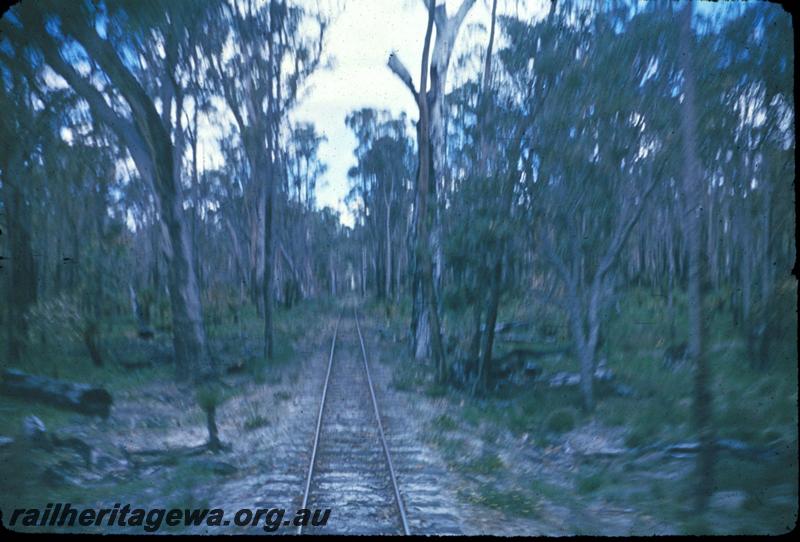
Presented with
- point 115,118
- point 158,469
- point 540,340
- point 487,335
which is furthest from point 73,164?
point 540,340

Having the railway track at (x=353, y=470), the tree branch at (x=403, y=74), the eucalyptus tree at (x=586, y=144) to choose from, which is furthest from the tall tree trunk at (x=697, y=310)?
the tree branch at (x=403, y=74)

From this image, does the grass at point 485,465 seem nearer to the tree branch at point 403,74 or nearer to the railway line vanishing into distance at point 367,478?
the railway line vanishing into distance at point 367,478

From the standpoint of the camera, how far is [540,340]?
22.2 meters

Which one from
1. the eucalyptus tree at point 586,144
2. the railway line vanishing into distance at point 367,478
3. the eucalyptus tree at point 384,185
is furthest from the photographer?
the eucalyptus tree at point 384,185

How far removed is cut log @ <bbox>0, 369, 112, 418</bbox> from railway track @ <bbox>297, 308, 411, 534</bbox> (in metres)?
3.45

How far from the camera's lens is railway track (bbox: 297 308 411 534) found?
6.27m

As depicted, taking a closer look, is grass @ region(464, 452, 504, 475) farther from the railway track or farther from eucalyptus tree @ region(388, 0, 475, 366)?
eucalyptus tree @ region(388, 0, 475, 366)

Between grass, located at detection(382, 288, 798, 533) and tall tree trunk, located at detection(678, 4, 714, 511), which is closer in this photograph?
grass, located at detection(382, 288, 798, 533)

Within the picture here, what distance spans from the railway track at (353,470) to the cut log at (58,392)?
345cm

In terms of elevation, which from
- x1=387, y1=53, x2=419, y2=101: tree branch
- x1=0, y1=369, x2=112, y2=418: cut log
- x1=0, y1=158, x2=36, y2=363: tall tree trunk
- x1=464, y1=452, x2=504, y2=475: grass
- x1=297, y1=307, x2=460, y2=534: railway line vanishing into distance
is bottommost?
x1=464, y1=452, x2=504, y2=475: grass

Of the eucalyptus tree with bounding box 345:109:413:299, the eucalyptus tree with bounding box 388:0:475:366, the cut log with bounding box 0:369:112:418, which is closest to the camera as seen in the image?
the cut log with bounding box 0:369:112:418

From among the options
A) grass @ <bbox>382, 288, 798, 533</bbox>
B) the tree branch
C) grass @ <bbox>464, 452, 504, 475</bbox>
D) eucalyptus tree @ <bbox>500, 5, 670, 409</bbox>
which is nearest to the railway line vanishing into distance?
grass @ <bbox>464, 452, 504, 475</bbox>

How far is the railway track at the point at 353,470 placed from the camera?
247 inches

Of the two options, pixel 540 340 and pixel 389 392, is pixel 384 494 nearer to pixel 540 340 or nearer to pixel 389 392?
pixel 389 392
